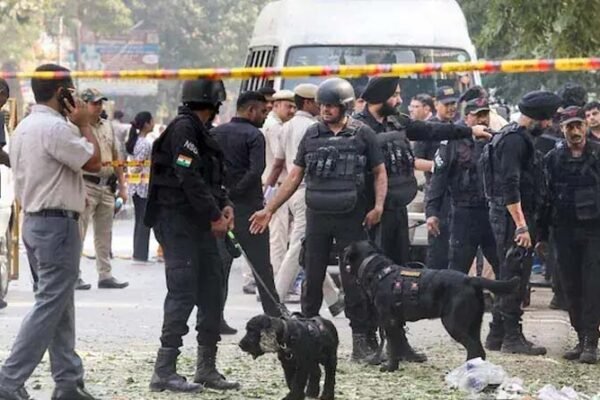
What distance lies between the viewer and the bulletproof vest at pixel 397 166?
10.7 metres

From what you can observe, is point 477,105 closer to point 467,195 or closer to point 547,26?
point 467,195

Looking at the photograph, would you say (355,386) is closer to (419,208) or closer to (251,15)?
(419,208)

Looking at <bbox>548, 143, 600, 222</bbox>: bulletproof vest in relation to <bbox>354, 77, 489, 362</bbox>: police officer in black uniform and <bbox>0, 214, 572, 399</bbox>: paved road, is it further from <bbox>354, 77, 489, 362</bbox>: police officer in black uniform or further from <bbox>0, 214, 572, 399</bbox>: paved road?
<bbox>0, 214, 572, 399</bbox>: paved road

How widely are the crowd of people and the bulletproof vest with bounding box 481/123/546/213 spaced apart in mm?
11

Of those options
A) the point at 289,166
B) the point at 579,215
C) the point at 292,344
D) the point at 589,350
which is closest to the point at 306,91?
the point at 289,166

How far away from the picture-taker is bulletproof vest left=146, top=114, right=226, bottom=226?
909 cm

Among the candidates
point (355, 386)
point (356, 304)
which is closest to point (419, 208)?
point (356, 304)

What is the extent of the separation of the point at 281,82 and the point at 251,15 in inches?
1667

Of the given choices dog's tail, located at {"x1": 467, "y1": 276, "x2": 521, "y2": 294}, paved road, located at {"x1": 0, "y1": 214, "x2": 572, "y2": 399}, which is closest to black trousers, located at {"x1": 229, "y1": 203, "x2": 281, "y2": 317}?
paved road, located at {"x1": 0, "y1": 214, "x2": 572, "y2": 399}

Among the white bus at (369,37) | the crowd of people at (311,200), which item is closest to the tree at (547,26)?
the white bus at (369,37)

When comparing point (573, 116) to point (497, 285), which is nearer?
point (497, 285)

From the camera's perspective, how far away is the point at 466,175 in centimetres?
1216

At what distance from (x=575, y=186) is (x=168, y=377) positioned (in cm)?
335

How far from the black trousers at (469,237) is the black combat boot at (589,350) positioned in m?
1.32
